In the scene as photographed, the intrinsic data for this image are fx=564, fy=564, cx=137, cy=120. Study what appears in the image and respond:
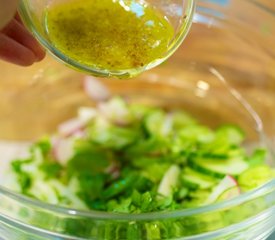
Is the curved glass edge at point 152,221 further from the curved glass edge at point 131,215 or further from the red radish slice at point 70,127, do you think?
the red radish slice at point 70,127

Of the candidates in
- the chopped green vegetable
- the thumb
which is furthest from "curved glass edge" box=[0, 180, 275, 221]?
the thumb

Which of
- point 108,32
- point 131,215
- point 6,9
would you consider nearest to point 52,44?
point 108,32

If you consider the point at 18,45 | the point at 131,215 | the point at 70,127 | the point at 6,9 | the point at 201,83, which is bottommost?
the point at 70,127

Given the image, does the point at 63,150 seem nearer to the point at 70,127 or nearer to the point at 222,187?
the point at 70,127

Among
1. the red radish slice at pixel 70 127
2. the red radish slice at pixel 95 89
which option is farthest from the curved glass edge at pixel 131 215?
the red radish slice at pixel 95 89

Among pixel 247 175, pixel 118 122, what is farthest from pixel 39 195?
pixel 247 175

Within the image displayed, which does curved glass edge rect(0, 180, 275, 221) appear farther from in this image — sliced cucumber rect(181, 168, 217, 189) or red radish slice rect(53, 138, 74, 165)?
red radish slice rect(53, 138, 74, 165)

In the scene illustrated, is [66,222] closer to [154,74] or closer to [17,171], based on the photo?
[17,171]
